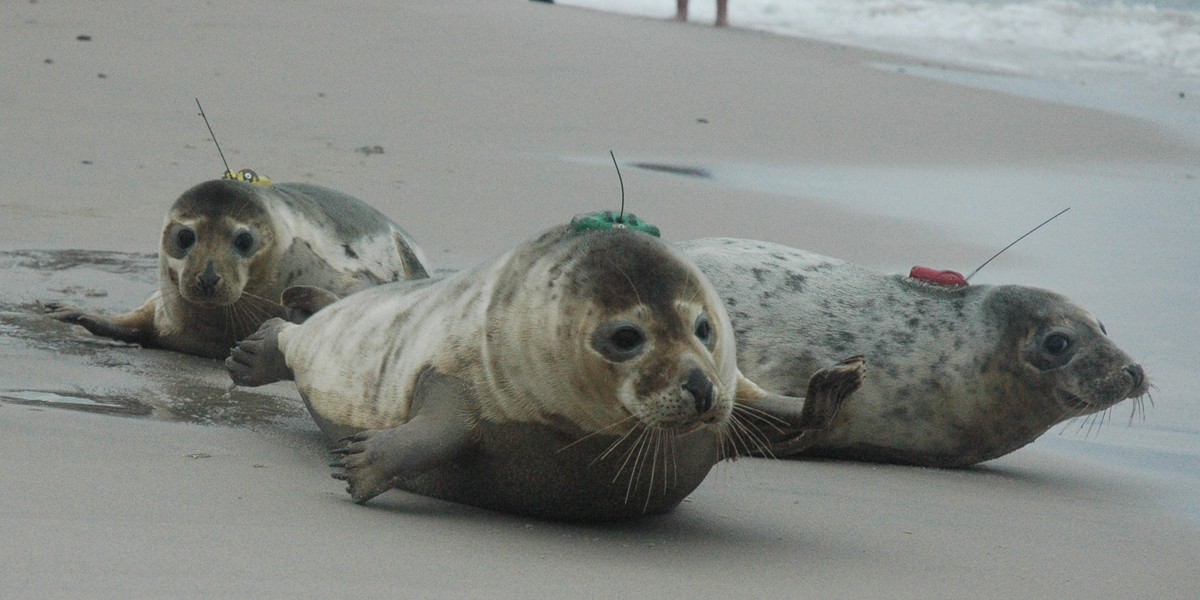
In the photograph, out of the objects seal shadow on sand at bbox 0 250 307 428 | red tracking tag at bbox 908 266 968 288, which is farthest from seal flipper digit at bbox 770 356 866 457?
red tracking tag at bbox 908 266 968 288

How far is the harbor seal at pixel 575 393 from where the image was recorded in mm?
2943

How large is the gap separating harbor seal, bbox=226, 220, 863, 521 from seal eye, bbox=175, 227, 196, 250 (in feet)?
5.53

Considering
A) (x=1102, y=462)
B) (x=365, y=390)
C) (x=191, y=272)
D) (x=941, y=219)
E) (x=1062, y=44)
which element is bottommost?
(x=1062, y=44)

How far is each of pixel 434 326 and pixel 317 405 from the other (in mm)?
509

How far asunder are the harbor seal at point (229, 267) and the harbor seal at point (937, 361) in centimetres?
133

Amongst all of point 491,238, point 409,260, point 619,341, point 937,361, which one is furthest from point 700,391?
point 491,238

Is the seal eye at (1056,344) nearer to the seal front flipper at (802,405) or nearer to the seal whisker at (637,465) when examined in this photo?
the seal front flipper at (802,405)

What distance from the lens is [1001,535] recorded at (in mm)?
3506

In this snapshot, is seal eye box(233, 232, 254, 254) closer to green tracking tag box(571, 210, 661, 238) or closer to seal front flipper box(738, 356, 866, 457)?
green tracking tag box(571, 210, 661, 238)

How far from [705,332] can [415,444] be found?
1.92 feet

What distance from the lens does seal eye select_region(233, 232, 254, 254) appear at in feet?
16.5

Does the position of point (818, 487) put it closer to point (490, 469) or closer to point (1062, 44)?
point (490, 469)

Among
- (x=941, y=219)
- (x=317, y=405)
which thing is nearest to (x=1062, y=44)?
(x=941, y=219)

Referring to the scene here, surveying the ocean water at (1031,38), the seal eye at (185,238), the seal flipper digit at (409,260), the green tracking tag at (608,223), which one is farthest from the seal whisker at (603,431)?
the ocean water at (1031,38)
